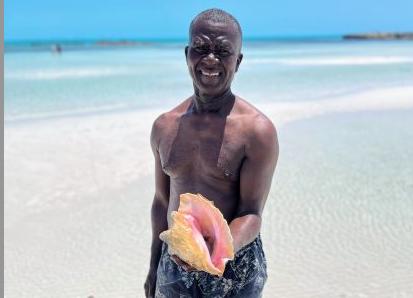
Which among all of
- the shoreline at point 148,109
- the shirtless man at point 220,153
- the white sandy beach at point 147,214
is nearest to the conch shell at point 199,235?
the shirtless man at point 220,153

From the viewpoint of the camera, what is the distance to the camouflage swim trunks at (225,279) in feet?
5.61

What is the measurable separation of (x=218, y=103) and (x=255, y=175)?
25 centimetres

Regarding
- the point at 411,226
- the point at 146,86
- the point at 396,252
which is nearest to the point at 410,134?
the point at 411,226

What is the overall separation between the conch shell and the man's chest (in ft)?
0.86

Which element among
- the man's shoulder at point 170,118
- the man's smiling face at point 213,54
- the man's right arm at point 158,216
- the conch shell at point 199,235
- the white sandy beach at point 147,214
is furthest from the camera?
the white sandy beach at point 147,214

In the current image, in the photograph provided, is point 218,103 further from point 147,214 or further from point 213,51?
point 147,214

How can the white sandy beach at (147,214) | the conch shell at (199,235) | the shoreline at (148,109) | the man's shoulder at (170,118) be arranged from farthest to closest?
the shoreline at (148,109) < the white sandy beach at (147,214) < the man's shoulder at (170,118) < the conch shell at (199,235)

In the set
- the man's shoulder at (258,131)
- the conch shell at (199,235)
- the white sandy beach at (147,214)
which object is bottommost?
the white sandy beach at (147,214)

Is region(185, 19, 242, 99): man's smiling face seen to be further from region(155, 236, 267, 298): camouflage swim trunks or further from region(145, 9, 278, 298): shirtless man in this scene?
region(155, 236, 267, 298): camouflage swim trunks

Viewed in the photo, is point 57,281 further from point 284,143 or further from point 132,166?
point 284,143

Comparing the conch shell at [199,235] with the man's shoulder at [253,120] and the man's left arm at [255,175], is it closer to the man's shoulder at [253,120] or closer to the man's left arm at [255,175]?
the man's left arm at [255,175]

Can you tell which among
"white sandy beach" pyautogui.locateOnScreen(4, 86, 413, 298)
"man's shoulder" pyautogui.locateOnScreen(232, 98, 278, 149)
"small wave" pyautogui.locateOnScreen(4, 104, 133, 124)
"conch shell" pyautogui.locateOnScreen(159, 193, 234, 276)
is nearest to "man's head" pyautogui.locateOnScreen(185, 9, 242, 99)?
"man's shoulder" pyautogui.locateOnScreen(232, 98, 278, 149)

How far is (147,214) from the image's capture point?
16.3 ft

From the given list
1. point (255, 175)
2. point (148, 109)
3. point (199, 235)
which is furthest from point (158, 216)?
point (148, 109)
